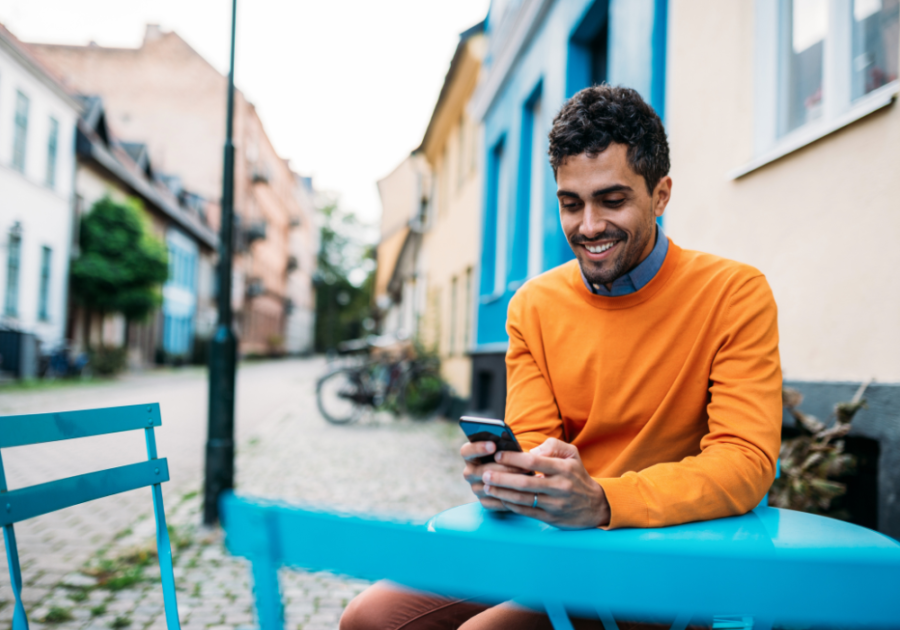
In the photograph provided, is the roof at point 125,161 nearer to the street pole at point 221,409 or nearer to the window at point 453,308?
the window at point 453,308

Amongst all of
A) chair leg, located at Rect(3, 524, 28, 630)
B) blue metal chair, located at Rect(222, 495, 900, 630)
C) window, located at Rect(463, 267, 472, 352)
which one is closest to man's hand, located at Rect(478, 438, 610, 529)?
blue metal chair, located at Rect(222, 495, 900, 630)

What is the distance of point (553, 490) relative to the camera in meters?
1.25

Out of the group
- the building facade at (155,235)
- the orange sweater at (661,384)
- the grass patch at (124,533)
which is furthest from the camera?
the building facade at (155,235)

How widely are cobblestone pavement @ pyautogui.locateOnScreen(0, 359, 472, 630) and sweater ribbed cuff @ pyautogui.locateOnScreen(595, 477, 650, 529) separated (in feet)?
1.17

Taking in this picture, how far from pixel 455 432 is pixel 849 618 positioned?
9701 mm

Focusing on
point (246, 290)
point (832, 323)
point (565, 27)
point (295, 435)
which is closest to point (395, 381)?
point (295, 435)

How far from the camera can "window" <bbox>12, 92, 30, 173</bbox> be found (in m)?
17.9

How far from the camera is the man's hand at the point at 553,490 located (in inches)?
49.1

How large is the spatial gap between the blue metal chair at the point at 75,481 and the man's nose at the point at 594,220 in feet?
3.81

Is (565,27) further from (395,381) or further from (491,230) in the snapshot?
(395,381)

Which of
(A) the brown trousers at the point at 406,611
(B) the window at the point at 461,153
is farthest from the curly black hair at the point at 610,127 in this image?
(B) the window at the point at 461,153

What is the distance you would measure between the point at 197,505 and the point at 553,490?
4700 millimetres

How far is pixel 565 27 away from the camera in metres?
7.24

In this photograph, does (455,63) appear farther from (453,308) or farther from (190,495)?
(190,495)
